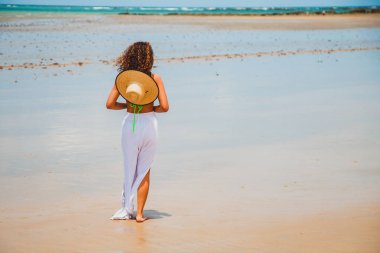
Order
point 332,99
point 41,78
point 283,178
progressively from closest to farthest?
point 283,178 < point 332,99 < point 41,78

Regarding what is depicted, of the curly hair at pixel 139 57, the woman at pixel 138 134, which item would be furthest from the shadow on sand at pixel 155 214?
the curly hair at pixel 139 57

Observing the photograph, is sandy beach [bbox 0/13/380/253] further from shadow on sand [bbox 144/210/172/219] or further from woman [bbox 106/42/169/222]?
woman [bbox 106/42/169/222]

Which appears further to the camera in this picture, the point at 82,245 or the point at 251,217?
the point at 251,217

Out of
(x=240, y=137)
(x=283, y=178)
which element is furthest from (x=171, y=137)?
(x=283, y=178)

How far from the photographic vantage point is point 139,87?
5723 millimetres

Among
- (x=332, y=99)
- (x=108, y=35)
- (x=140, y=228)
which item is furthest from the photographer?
(x=108, y=35)

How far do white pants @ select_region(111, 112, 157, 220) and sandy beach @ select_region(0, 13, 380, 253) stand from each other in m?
0.20

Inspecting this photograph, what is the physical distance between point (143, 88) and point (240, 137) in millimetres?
3424

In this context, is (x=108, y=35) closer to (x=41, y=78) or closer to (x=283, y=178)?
(x=41, y=78)

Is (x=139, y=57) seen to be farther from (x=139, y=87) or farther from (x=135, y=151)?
(x=135, y=151)

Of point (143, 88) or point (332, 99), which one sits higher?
point (143, 88)

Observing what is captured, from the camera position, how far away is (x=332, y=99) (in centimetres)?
1194

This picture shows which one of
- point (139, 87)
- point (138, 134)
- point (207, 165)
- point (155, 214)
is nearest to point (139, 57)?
point (139, 87)

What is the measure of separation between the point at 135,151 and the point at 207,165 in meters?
1.88
